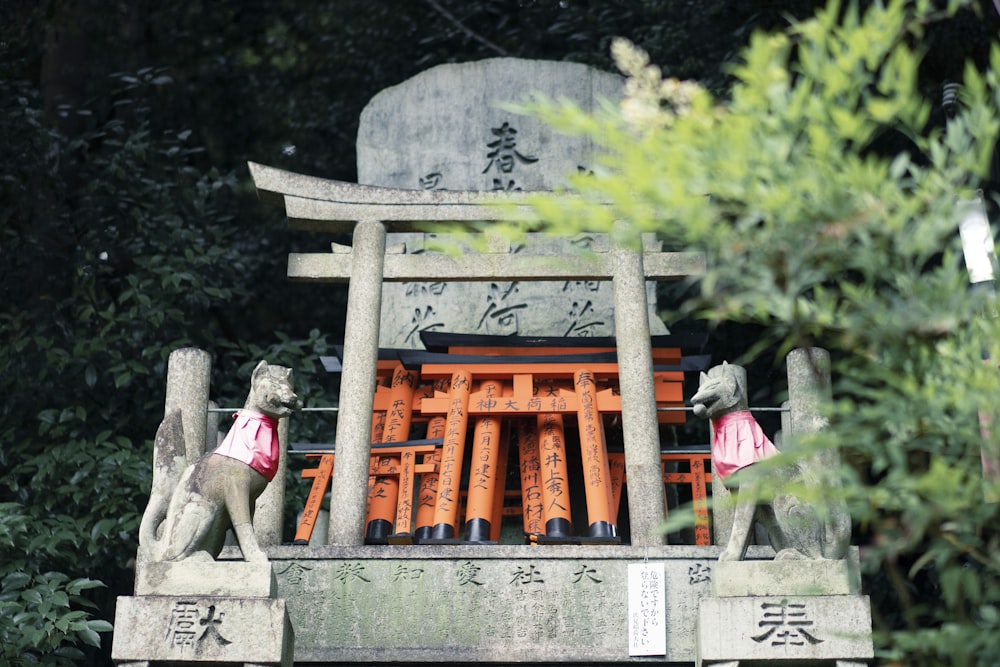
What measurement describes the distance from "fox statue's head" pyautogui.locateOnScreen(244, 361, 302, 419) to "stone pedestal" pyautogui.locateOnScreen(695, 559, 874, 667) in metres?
1.98

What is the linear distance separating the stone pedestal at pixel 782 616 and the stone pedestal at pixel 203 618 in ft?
5.90

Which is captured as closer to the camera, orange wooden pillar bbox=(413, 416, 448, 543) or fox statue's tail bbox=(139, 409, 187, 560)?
fox statue's tail bbox=(139, 409, 187, 560)

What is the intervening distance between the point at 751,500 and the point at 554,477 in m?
1.77

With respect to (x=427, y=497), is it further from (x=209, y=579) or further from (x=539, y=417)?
(x=209, y=579)

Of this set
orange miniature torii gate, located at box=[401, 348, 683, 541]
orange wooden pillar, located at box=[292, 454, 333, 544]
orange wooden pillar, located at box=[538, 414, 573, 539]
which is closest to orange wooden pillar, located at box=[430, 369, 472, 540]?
Answer: orange miniature torii gate, located at box=[401, 348, 683, 541]

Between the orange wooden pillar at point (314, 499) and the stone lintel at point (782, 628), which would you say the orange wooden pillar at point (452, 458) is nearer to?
the orange wooden pillar at point (314, 499)

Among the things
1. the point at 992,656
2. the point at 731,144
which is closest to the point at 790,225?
the point at 731,144

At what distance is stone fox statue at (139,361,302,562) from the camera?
623cm

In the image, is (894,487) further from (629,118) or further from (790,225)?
(629,118)

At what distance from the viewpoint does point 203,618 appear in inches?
239

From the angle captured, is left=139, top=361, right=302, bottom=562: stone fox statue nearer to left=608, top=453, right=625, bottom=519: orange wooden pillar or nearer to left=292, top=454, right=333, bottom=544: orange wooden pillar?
left=292, top=454, right=333, bottom=544: orange wooden pillar

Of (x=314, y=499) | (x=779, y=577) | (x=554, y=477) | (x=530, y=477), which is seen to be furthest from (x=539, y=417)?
(x=779, y=577)

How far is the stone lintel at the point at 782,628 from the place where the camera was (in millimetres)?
5930

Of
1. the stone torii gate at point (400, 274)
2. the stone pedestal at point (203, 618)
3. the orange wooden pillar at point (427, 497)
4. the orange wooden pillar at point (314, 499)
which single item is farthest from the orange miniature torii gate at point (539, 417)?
the stone pedestal at point (203, 618)
